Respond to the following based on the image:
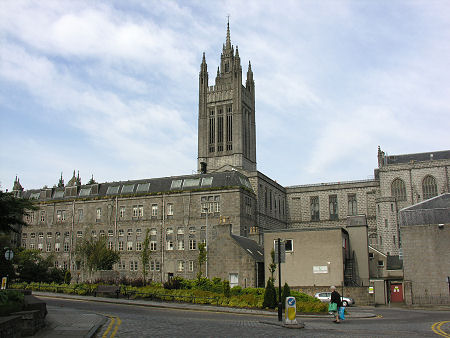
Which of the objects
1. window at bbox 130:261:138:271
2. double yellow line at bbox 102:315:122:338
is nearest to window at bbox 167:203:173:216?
window at bbox 130:261:138:271

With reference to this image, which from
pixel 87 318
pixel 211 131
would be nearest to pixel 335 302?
pixel 87 318

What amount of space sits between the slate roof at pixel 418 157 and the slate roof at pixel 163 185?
33.7 m

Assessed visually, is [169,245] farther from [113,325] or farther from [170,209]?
[113,325]

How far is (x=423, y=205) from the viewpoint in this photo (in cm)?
4472

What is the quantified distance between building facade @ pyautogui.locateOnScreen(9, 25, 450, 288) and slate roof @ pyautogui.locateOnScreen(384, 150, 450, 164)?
6.7 inches

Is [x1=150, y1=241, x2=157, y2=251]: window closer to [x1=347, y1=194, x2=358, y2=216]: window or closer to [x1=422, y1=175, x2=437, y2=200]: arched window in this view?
[x1=347, y1=194, x2=358, y2=216]: window

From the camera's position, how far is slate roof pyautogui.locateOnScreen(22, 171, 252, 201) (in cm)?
6769

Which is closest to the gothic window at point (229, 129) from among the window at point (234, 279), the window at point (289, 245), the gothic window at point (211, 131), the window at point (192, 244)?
the gothic window at point (211, 131)

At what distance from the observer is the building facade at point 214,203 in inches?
2594

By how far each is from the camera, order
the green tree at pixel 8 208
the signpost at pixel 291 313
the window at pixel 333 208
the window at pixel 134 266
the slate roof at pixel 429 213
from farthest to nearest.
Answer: the window at pixel 333 208
the window at pixel 134 266
the slate roof at pixel 429 213
the signpost at pixel 291 313
the green tree at pixel 8 208

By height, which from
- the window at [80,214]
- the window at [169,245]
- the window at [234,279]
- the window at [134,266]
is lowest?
the window at [234,279]

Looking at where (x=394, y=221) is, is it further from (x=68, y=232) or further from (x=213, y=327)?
(x=213, y=327)

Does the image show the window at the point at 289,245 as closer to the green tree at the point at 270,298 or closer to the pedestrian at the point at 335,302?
the green tree at the point at 270,298

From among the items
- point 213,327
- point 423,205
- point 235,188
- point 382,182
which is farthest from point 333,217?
point 213,327
